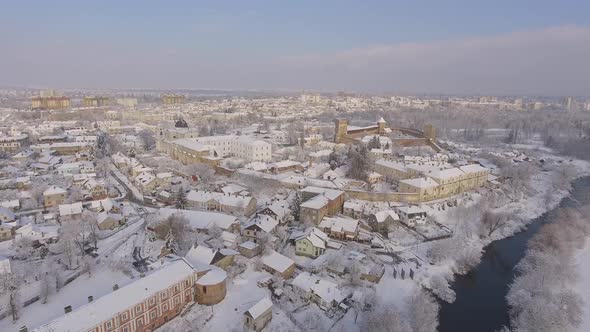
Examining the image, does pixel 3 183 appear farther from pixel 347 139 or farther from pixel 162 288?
pixel 347 139

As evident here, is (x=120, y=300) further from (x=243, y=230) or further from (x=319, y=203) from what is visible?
(x=319, y=203)

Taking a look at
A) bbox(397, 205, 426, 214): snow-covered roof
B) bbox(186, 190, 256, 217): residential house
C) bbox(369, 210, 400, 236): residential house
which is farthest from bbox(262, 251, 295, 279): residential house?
bbox(397, 205, 426, 214): snow-covered roof

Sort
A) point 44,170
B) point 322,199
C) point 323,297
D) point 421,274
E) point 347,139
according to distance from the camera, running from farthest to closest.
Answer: point 347,139 < point 44,170 < point 322,199 < point 421,274 < point 323,297

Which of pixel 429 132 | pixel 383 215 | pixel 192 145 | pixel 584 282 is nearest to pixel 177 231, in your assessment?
pixel 383 215

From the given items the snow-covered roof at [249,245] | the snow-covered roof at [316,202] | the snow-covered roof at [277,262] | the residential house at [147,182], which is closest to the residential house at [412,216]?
the snow-covered roof at [316,202]

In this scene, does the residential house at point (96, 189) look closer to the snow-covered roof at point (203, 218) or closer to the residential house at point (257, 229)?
the snow-covered roof at point (203, 218)

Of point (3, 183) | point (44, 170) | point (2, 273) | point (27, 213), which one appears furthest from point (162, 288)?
point (44, 170)

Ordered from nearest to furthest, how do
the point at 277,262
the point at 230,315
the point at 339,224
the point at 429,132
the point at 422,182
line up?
1. the point at 230,315
2. the point at 277,262
3. the point at 339,224
4. the point at 422,182
5. the point at 429,132
